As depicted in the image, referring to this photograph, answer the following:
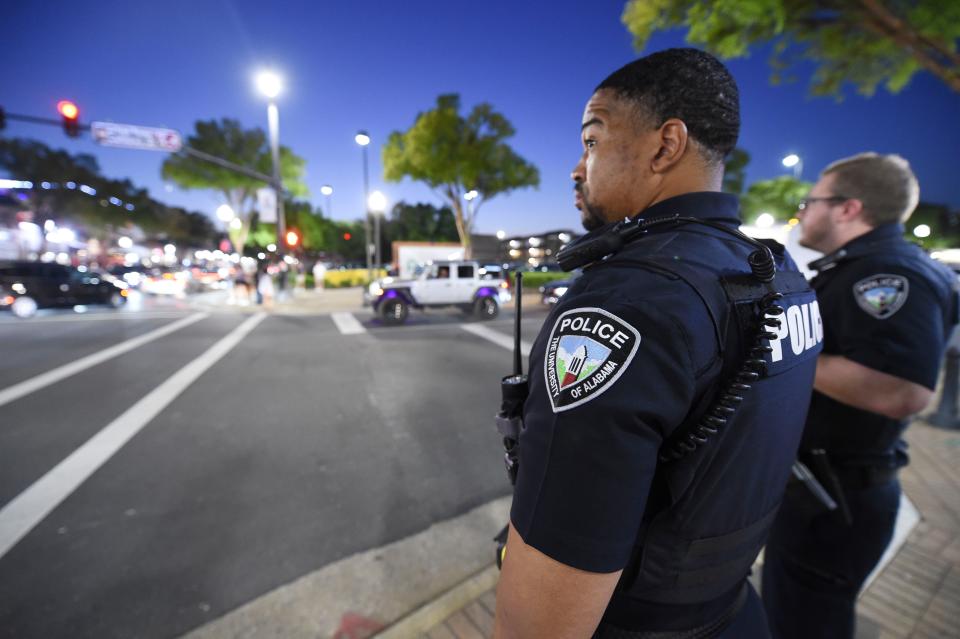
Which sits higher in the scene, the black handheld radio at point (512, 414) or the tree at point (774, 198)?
the tree at point (774, 198)

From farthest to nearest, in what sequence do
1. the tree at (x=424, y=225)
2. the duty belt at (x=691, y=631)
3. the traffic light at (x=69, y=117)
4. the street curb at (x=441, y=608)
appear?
the tree at (x=424, y=225) < the traffic light at (x=69, y=117) < the street curb at (x=441, y=608) < the duty belt at (x=691, y=631)

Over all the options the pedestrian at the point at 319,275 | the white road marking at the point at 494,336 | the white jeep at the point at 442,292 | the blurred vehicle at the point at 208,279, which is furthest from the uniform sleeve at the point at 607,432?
the blurred vehicle at the point at 208,279

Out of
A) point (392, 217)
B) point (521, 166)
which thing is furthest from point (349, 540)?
point (392, 217)

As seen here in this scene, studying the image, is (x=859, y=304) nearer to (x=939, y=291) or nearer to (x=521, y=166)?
(x=939, y=291)

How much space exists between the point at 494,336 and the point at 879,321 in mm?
8912

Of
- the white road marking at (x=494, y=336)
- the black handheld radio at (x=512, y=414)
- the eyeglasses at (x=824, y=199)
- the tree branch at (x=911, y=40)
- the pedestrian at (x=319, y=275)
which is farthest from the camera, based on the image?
the pedestrian at (x=319, y=275)

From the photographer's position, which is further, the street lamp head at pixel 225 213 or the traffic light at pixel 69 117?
the street lamp head at pixel 225 213

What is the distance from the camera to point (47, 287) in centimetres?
1312

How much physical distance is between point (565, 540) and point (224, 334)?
1188cm

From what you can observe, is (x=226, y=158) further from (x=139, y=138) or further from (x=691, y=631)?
(x=691, y=631)

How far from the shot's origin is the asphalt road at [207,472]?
95.3 inches

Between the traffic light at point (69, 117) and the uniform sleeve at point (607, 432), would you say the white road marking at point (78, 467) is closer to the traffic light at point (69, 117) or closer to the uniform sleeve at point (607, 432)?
the uniform sleeve at point (607, 432)

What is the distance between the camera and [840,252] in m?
1.82

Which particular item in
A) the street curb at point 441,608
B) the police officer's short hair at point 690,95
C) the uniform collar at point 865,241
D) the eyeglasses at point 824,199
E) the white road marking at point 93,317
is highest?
the police officer's short hair at point 690,95
